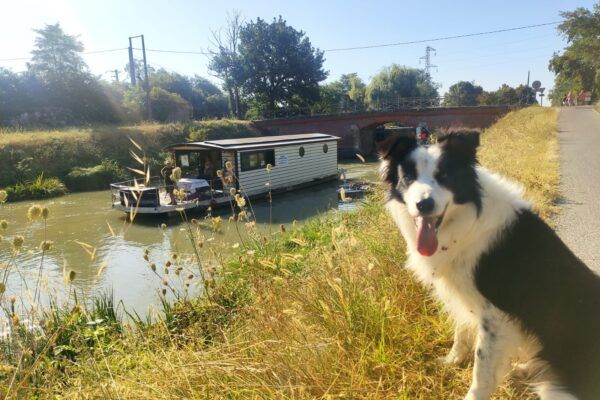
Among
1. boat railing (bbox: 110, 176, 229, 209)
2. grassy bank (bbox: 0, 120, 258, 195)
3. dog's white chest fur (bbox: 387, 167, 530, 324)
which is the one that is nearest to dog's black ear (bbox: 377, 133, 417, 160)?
dog's white chest fur (bbox: 387, 167, 530, 324)

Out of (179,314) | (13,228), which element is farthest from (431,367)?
(13,228)

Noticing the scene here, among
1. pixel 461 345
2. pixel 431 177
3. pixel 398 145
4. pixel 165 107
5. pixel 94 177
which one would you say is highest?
pixel 165 107

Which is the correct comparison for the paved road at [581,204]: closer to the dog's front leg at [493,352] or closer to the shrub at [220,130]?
the dog's front leg at [493,352]

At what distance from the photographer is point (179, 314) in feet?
15.4

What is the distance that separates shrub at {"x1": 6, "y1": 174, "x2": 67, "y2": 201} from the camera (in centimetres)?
2027

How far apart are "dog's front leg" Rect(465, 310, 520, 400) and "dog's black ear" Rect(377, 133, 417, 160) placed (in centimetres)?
102

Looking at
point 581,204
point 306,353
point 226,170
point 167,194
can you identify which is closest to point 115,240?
point 167,194

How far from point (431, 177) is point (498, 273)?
0.60 meters

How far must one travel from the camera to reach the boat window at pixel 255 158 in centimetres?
1772

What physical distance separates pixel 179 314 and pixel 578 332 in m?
3.99

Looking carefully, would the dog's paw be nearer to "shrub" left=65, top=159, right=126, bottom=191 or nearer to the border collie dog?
the border collie dog

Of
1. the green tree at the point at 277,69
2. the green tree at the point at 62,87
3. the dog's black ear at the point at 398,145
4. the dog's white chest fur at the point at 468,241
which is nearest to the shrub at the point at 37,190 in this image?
the green tree at the point at 62,87

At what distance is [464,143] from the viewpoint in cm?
228

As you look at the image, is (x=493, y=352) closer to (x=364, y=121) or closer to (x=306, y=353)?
(x=306, y=353)
